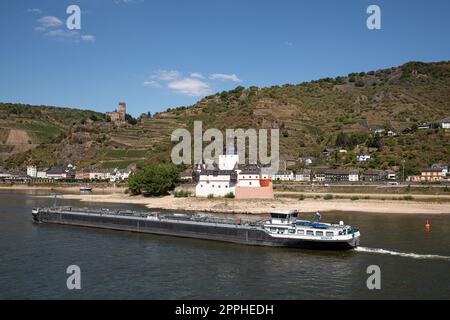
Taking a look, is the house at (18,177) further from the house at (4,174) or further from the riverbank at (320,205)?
the riverbank at (320,205)

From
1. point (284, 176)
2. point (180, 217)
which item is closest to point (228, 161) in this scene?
point (284, 176)

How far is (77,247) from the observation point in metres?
37.7

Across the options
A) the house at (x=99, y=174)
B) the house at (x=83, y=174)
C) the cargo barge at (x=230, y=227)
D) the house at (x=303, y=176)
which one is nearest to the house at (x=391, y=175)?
the house at (x=303, y=176)

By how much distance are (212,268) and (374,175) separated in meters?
77.9

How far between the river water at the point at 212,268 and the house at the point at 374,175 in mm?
56972

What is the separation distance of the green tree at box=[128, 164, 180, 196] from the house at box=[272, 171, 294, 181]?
94.3ft

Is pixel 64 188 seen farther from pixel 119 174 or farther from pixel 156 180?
pixel 156 180

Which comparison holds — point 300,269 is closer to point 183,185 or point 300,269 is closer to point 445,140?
point 183,185

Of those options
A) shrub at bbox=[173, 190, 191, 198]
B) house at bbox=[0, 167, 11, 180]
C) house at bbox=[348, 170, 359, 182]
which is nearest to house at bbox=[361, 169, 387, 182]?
house at bbox=[348, 170, 359, 182]

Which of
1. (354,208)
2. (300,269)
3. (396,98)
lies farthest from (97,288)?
(396,98)

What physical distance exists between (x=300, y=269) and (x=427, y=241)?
15.4 meters

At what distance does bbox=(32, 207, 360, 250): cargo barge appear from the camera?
118 feet

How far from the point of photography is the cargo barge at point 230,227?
118ft

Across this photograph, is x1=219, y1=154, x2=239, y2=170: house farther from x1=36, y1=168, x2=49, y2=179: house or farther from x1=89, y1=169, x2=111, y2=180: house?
x1=36, y1=168, x2=49, y2=179: house
